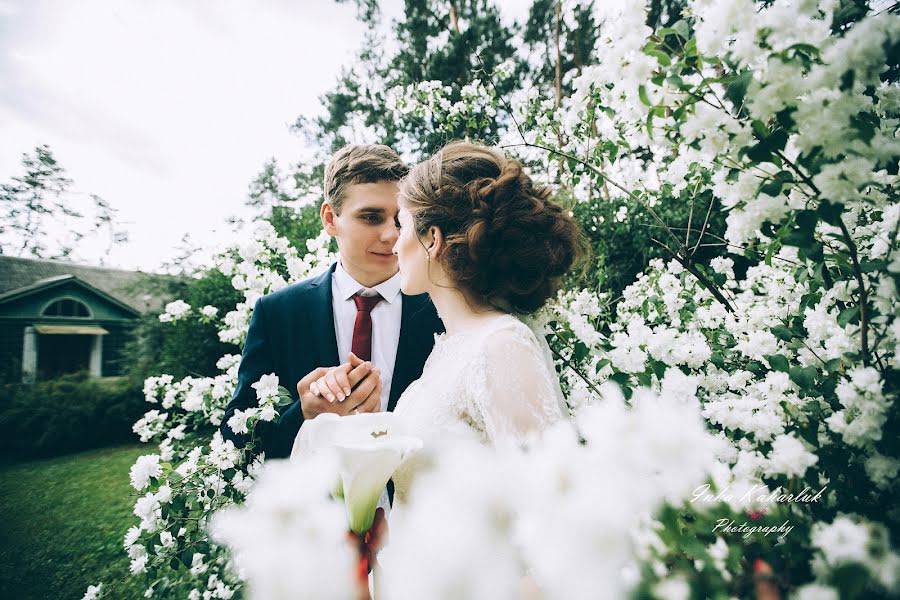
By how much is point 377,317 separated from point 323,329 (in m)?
0.32

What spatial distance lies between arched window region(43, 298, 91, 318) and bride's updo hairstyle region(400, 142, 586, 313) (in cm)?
2282

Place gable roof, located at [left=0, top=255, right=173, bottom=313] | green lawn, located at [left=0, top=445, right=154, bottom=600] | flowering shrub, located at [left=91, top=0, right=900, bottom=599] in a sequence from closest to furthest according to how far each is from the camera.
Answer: flowering shrub, located at [left=91, top=0, right=900, bottom=599], green lawn, located at [left=0, top=445, right=154, bottom=600], gable roof, located at [left=0, top=255, right=173, bottom=313]

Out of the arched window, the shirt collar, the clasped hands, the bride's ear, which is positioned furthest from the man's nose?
the arched window

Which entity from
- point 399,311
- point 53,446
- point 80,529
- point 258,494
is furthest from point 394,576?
point 53,446

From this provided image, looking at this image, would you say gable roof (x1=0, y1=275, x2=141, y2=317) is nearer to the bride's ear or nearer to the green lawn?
the green lawn

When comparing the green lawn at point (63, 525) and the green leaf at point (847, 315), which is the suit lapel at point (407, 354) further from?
the green lawn at point (63, 525)

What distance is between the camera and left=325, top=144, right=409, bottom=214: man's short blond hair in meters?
2.56

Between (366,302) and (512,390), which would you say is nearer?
(512,390)

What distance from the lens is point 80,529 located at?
5.98 metres

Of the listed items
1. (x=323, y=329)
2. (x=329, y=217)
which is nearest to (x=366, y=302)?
(x=323, y=329)

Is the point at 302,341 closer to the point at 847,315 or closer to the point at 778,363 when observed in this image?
the point at 778,363

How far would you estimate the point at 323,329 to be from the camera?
2.44 meters

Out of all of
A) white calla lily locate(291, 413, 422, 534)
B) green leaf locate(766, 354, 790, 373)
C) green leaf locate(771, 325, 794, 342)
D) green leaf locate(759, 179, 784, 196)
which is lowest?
white calla lily locate(291, 413, 422, 534)

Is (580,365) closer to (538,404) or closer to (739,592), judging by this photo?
(538,404)
